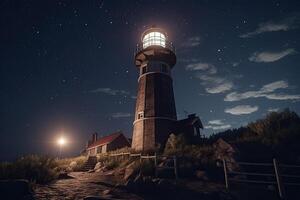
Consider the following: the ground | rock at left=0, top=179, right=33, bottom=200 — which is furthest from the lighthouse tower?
rock at left=0, top=179, right=33, bottom=200

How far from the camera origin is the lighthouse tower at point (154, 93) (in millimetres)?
22719

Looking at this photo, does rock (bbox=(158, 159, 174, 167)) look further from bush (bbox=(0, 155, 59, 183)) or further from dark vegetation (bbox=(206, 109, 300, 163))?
bush (bbox=(0, 155, 59, 183))

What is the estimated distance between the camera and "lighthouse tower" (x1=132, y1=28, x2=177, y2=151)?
22.7m

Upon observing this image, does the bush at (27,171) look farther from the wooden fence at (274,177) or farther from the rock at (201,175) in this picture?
the wooden fence at (274,177)

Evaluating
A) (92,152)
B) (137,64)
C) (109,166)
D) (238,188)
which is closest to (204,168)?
(238,188)

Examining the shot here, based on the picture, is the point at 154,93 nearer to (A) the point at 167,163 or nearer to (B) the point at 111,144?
(A) the point at 167,163

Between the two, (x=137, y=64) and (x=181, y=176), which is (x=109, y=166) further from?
(x=137, y=64)

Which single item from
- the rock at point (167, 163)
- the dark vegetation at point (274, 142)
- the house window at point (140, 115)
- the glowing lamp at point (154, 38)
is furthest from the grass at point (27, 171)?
the glowing lamp at point (154, 38)

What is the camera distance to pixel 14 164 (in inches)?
504

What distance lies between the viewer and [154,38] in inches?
1073

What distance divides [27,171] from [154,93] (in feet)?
49.4

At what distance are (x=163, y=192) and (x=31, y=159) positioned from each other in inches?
359

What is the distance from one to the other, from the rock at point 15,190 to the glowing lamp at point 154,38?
834 inches

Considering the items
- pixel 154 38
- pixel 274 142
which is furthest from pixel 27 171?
pixel 154 38
